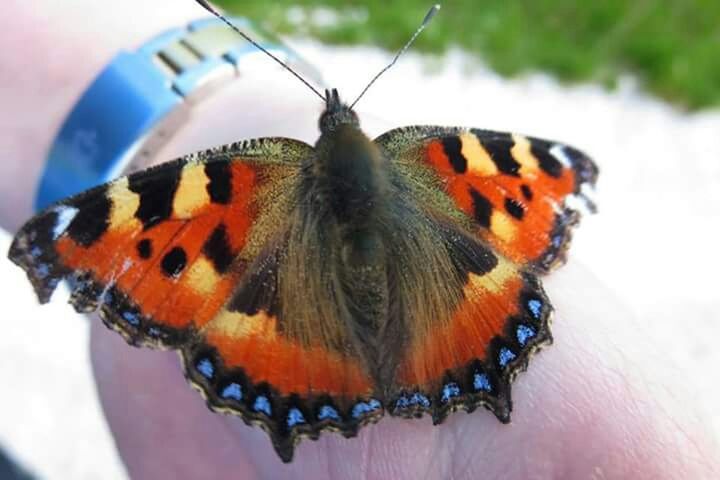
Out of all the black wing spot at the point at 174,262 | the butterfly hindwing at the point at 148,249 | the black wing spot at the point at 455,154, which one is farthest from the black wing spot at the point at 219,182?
the black wing spot at the point at 455,154

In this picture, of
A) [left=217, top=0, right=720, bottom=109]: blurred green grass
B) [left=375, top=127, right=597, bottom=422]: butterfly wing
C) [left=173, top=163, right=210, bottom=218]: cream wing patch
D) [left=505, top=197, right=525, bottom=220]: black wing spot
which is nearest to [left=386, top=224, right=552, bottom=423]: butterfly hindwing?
[left=375, top=127, right=597, bottom=422]: butterfly wing

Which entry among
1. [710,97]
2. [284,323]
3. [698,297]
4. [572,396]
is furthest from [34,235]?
[710,97]

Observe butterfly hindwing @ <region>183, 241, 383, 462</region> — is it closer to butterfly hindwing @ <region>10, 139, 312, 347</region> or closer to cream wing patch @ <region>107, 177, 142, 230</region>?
butterfly hindwing @ <region>10, 139, 312, 347</region>

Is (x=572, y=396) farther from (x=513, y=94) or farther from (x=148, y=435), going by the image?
(x=513, y=94)

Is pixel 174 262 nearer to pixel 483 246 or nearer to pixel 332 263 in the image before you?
pixel 332 263

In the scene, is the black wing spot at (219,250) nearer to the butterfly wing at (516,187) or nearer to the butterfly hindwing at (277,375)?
the butterfly hindwing at (277,375)

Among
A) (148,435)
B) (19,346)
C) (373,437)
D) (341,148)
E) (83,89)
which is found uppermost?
(341,148)

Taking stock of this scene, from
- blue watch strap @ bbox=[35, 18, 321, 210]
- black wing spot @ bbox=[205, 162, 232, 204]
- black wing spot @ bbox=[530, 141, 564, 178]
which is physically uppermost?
black wing spot @ bbox=[530, 141, 564, 178]
